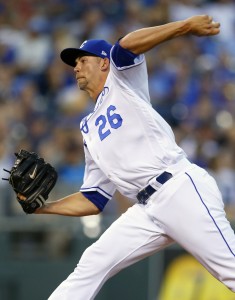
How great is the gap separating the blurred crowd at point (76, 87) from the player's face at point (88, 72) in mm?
2437

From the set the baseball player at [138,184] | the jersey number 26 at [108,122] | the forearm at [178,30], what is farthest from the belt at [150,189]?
the forearm at [178,30]

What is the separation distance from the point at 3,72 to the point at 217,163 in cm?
296

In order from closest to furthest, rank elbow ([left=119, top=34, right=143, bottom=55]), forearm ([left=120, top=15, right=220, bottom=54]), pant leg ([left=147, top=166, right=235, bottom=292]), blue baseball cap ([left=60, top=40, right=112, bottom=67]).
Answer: forearm ([left=120, top=15, right=220, bottom=54])
elbow ([left=119, top=34, right=143, bottom=55])
pant leg ([left=147, top=166, right=235, bottom=292])
blue baseball cap ([left=60, top=40, right=112, bottom=67])

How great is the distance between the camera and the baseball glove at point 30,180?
4.68 metres

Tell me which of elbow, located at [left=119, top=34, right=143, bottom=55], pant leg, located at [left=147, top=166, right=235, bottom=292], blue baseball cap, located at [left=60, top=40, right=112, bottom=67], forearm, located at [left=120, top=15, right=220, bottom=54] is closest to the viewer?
forearm, located at [left=120, top=15, right=220, bottom=54]

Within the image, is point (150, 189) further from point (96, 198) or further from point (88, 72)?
point (88, 72)

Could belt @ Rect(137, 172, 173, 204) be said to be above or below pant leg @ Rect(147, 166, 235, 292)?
above

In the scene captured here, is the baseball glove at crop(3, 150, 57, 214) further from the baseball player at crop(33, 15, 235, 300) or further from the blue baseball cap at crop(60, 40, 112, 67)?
the blue baseball cap at crop(60, 40, 112, 67)

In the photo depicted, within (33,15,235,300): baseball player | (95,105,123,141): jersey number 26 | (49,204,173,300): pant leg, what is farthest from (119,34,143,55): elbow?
(49,204,173,300): pant leg

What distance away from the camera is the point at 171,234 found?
171 inches

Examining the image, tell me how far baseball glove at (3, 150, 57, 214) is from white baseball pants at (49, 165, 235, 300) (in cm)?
49

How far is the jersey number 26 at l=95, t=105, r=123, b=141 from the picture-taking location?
14.6 feet

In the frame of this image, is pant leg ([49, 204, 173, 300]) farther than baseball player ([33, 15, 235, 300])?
Yes

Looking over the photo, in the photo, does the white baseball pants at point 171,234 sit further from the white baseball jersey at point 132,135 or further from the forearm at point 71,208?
the forearm at point 71,208
